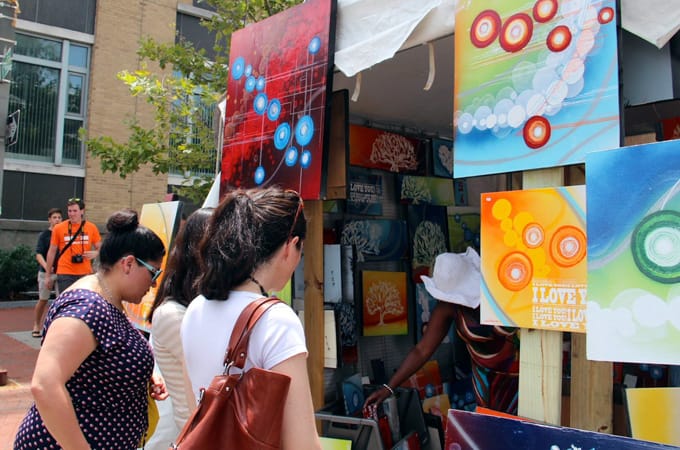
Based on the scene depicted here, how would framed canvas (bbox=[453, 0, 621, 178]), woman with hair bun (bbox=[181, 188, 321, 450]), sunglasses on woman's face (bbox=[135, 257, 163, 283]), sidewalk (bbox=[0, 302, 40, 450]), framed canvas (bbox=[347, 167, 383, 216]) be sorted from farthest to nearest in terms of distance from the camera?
1. sidewalk (bbox=[0, 302, 40, 450])
2. framed canvas (bbox=[347, 167, 383, 216])
3. sunglasses on woman's face (bbox=[135, 257, 163, 283])
4. framed canvas (bbox=[453, 0, 621, 178])
5. woman with hair bun (bbox=[181, 188, 321, 450])

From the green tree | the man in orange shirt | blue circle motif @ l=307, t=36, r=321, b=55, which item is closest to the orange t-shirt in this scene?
the man in orange shirt

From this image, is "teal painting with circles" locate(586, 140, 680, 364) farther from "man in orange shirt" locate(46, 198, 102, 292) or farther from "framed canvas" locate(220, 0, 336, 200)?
"man in orange shirt" locate(46, 198, 102, 292)

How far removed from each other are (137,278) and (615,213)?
1825mm

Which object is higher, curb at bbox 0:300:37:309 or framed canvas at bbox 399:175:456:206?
framed canvas at bbox 399:175:456:206

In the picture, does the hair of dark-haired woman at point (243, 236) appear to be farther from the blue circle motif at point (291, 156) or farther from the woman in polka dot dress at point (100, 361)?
the blue circle motif at point (291, 156)

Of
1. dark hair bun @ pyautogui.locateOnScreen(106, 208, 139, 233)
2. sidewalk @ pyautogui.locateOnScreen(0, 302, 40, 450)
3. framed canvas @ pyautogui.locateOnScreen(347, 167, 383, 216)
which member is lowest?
sidewalk @ pyautogui.locateOnScreen(0, 302, 40, 450)

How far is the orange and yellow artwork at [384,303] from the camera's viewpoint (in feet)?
13.9

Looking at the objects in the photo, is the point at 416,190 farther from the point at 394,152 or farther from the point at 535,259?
the point at 535,259

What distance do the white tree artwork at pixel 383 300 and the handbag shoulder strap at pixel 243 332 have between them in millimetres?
2764

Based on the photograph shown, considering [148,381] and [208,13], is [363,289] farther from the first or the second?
[208,13]

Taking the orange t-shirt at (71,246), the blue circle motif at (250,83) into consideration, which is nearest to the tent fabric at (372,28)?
the blue circle motif at (250,83)

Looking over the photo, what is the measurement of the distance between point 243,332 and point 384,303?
2.96m

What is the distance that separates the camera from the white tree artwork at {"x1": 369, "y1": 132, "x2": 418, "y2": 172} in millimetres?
4520

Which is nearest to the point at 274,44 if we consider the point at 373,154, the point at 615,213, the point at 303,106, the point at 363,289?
the point at 303,106
